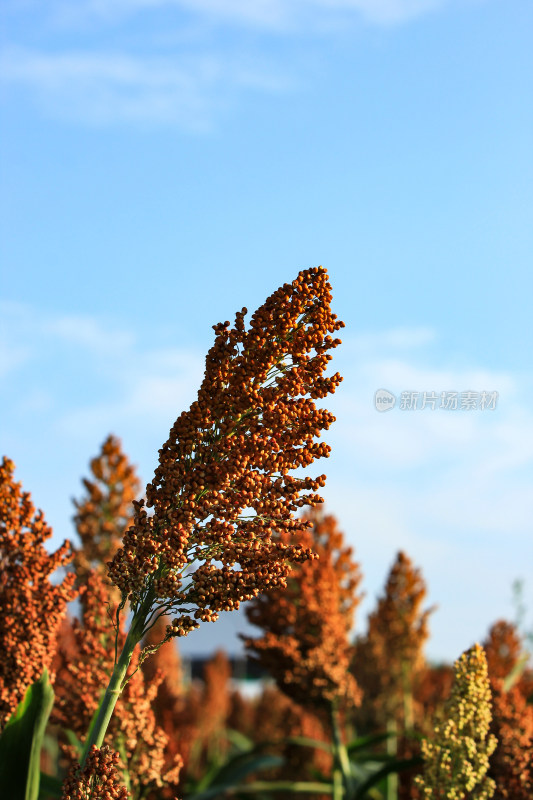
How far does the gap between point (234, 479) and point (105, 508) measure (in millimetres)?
6300

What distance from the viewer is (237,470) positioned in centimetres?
425

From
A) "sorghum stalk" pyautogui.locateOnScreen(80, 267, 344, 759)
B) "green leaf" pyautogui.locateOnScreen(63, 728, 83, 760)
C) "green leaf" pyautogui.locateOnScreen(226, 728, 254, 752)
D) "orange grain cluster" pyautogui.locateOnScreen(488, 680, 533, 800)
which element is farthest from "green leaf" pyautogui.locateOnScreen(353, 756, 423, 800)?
"green leaf" pyautogui.locateOnScreen(226, 728, 254, 752)

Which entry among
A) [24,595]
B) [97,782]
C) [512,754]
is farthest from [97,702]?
[512,754]

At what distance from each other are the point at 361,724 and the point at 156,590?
945 centimetres

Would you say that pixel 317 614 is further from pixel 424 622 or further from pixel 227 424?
pixel 227 424

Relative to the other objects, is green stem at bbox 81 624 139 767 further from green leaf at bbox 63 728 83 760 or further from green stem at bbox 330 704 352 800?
green stem at bbox 330 704 352 800

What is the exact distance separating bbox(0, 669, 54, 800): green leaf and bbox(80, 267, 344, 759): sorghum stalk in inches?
31.9

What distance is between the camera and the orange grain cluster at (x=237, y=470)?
420cm

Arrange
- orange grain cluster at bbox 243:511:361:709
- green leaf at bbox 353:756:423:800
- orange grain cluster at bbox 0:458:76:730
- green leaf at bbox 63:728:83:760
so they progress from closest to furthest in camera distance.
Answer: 1. orange grain cluster at bbox 0:458:76:730
2. green leaf at bbox 63:728:83:760
3. green leaf at bbox 353:756:423:800
4. orange grain cluster at bbox 243:511:361:709

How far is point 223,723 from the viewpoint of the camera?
62.2ft

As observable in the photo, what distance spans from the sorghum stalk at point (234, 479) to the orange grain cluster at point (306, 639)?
13.4 feet

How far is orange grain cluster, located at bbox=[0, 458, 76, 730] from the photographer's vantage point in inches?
227

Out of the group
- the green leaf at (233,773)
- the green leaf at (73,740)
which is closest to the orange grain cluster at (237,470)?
the green leaf at (73,740)

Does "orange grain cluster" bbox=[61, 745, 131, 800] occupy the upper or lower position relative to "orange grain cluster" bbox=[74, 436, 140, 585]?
lower
